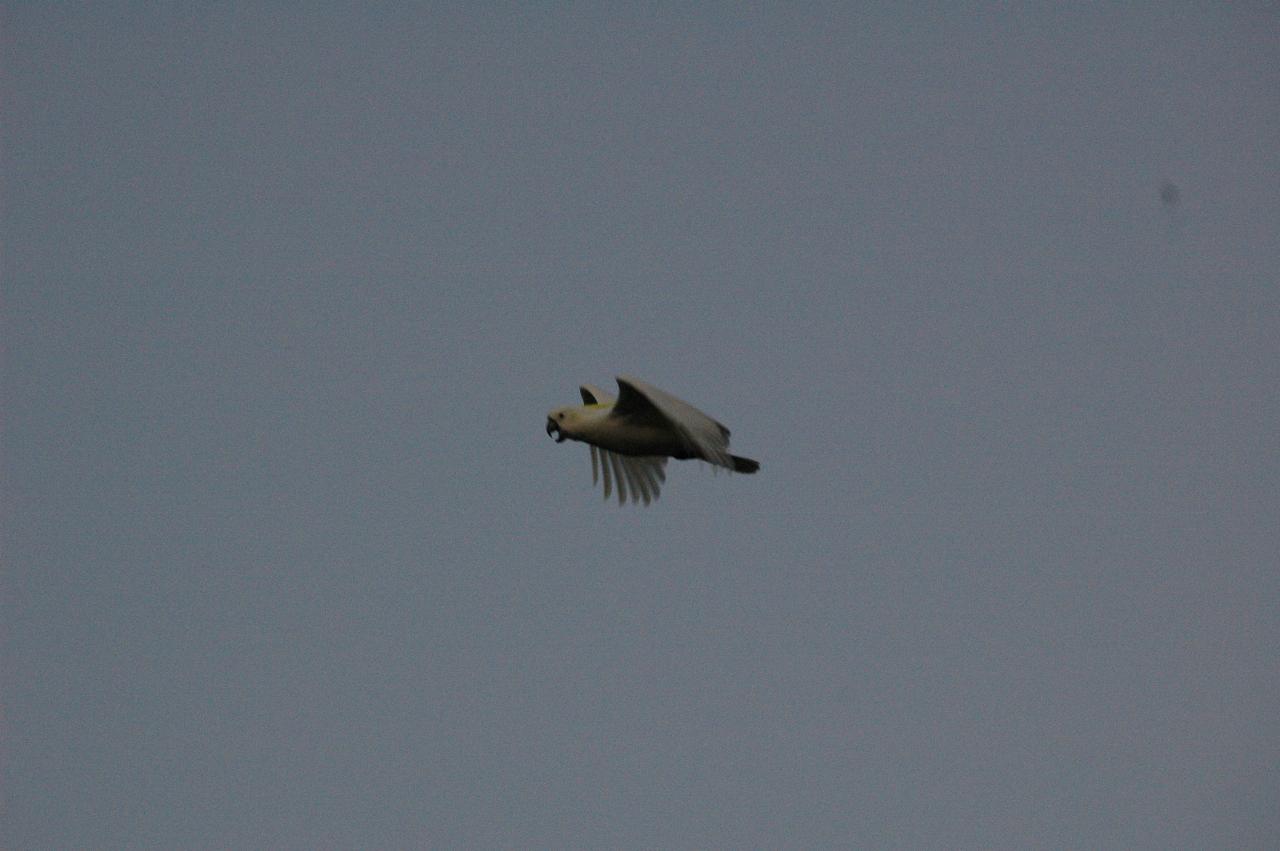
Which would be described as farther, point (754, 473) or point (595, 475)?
point (595, 475)

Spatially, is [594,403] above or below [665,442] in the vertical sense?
above

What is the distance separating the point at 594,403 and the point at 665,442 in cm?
256

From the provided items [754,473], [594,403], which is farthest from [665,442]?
[594,403]

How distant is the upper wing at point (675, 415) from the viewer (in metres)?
19.5

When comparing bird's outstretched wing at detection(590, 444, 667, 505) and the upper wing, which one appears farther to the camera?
bird's outstretched wing at detection(590, 444, 667, 505)

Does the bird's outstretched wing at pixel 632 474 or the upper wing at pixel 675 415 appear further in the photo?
the bird's outstretched wing at pixel 632 474

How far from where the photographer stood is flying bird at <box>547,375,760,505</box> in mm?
19672

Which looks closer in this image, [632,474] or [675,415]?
[675,415]

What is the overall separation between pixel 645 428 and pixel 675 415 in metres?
1.35

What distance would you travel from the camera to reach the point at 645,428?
20.8 metres

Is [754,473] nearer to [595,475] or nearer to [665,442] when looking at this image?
[665,442]

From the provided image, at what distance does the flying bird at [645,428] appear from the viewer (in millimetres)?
19672

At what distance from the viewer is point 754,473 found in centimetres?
2080

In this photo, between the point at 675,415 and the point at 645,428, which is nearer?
the point at 675,415
